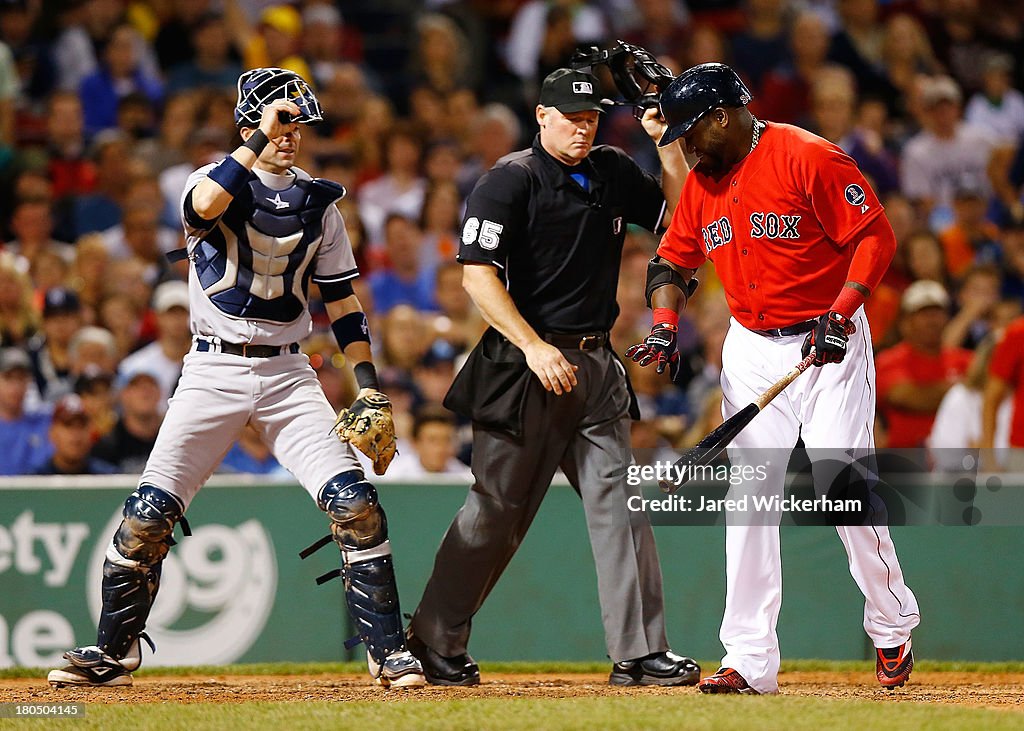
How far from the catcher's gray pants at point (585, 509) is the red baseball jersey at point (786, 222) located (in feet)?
2.41

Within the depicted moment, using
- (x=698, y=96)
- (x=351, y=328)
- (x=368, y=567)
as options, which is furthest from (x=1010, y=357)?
(x=368, y=567)

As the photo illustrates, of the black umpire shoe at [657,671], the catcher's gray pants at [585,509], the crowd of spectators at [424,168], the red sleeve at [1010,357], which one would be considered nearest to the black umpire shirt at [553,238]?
the catcher's gray pants at [585,509]

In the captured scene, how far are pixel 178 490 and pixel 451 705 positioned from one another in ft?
4.62

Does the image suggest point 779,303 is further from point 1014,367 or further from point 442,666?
point 1014,367

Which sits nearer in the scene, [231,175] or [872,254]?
[872,254]

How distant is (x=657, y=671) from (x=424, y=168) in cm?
671

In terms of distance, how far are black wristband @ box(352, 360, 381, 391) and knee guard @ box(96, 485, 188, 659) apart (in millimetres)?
841

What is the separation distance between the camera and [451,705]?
5094 millimetres

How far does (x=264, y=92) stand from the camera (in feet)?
19.1

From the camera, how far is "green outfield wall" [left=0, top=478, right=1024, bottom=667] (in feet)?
24.6

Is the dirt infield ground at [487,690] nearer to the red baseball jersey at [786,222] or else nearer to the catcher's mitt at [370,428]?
the catcher's mitt at [370,428]

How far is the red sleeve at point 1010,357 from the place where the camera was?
8.76 metres

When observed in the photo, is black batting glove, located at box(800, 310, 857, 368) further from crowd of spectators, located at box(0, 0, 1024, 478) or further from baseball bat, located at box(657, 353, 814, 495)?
crowd of spectators, located at box(0, 0, 1024, 478)

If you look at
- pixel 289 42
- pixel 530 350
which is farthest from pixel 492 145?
pixel 530 350
